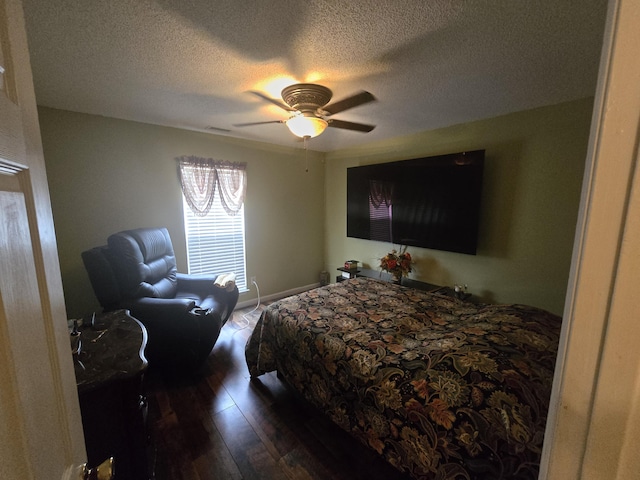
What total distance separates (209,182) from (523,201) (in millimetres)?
3469

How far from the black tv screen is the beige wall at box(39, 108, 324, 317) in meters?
1.13

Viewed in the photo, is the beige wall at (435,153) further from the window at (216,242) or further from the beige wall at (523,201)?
the window at (216,242)

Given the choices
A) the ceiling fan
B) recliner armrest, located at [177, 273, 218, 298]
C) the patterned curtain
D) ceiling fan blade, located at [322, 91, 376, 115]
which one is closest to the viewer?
ceiling fan blade, located at [322, 91, 376, 115]

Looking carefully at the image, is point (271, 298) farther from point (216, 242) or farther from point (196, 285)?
point (196, 285)

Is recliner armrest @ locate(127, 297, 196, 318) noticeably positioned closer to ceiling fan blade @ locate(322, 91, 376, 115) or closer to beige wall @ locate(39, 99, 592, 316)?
beige wall @ locate(39, 99, 592, 316)

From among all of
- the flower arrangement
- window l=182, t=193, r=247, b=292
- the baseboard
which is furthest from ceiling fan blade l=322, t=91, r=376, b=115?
the baseboard

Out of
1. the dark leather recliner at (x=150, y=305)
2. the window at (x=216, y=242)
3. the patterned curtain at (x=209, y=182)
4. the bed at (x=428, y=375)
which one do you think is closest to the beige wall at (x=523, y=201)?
the bed at (x=428, y=375)

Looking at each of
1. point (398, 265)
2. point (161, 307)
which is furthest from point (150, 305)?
point (398, 265)

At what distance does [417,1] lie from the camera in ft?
3.76

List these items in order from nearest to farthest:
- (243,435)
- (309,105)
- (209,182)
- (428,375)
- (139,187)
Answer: (428,375), (243,435), (309,105), (139,187), (209,182)

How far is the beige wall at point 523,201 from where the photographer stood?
225 cm

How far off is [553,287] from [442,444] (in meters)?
2.05

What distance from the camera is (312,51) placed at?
1.50m

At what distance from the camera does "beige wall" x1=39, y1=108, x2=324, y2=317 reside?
2.46m
